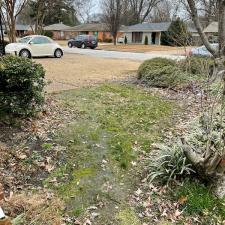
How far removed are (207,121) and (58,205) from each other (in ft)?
10.7

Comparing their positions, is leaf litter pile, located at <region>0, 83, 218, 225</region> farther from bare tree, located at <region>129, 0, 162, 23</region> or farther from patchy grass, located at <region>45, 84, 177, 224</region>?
bare tree, located at <region>129, 0, 162, 23</region>

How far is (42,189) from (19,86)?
2.09m

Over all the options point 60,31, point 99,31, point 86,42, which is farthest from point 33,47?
point 60,31

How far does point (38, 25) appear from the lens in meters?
27.2

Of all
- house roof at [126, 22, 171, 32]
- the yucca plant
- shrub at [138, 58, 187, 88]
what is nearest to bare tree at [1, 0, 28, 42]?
shrub at [138, 58, 187, 88]

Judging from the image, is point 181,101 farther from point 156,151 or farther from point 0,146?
point 0,146

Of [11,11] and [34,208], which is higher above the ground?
[11,11]

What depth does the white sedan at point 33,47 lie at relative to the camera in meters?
17.9

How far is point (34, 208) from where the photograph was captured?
380 cm

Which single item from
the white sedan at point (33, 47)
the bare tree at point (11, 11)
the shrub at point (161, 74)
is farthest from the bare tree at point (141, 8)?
the shrub at point (161, 74)

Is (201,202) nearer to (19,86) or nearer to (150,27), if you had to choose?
(19,86)

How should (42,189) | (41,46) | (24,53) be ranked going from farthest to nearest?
(41,46) → (24,53) → (42,189)

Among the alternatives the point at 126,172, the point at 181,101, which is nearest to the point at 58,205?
the point at 126,172

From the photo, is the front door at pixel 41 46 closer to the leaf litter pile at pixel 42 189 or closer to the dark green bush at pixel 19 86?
the dark green bush at pixel 19 86
